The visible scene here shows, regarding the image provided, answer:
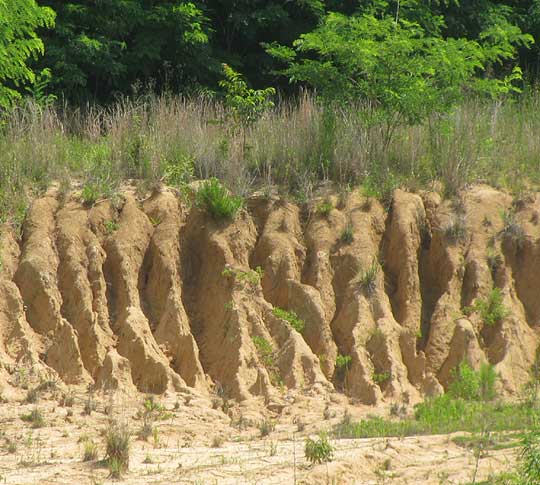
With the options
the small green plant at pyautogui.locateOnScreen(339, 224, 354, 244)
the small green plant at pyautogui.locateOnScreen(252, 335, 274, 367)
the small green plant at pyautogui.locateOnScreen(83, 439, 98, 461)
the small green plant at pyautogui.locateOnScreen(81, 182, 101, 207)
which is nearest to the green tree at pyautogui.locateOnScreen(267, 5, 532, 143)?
the small green plant at pyautogui.locateOnScreen(339, 224, 354, 244)

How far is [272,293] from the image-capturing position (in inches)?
588

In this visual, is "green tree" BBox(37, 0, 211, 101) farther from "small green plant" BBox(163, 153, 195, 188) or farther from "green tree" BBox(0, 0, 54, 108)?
"small green plant" BBox(163, 153, 195, 188)

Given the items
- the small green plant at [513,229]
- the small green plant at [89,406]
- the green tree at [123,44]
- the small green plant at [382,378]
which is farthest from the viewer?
the green tree at [123,44]

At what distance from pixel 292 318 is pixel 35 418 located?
383 cm

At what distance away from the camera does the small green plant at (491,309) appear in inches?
577

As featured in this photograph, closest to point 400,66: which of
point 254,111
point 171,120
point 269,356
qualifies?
point 254,111

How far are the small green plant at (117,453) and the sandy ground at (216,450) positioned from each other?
0.09 meters

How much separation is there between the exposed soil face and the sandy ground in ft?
2.01

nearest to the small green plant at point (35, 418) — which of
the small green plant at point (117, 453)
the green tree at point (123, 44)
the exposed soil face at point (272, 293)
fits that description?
the exposed soil face at point (272, 293)

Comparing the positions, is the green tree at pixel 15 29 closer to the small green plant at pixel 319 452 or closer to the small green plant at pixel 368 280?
the small green plant at pixel 368 280

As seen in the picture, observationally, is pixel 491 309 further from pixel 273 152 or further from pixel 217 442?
pixel 217 442

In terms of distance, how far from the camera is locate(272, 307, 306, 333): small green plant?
14.5 meters

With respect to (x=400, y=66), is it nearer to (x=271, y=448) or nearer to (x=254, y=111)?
(x=254, y=111)

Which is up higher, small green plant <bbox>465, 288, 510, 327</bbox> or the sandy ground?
small green plant <bbox>465, 288, 510, 327</bbox>
